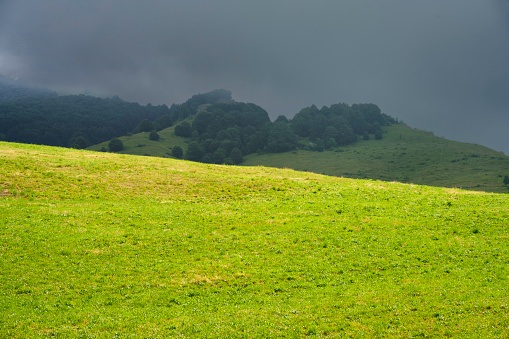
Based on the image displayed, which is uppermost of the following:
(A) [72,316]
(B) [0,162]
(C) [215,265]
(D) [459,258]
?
(B) [0,162]

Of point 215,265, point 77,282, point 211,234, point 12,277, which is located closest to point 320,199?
point 211,234

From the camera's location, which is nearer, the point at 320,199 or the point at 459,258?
the point at 459,258

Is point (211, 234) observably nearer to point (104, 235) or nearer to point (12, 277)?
point (104, 235)

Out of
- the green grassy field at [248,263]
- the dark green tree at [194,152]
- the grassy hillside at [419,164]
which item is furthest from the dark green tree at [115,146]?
the green grassy field at [248,263]

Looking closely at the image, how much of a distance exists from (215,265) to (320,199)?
Answer: 14686 millimetres

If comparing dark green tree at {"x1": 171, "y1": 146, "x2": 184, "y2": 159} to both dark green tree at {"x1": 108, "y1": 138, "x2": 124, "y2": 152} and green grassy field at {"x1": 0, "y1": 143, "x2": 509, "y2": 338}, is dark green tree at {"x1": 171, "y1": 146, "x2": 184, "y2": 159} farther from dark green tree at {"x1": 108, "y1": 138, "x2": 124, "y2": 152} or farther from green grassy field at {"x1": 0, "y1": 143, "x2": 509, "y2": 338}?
green grassy field at {"x1": 0, "y1": 143, "x2": 509, "y2": 338}

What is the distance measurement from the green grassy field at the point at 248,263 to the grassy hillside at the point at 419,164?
382ft

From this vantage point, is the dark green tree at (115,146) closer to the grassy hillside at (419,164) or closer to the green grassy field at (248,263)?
the grassy hillside at (419,164)

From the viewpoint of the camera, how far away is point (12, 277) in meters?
15.9

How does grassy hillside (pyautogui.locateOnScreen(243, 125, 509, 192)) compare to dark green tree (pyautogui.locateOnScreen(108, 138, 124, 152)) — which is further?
dark green tree (pyautogui.locateOnScreen(108, 138, 124, 152))

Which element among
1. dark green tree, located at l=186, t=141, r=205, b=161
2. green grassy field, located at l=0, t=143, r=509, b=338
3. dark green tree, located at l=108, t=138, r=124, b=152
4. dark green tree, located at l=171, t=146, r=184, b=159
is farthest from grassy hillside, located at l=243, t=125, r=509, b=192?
green grassy field, located at l=0, t=143, r=509, b=338

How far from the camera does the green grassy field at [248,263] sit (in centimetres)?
1341

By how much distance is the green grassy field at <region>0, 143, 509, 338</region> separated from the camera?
13.4 m

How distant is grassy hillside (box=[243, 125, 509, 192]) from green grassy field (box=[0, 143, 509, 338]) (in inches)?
4589
